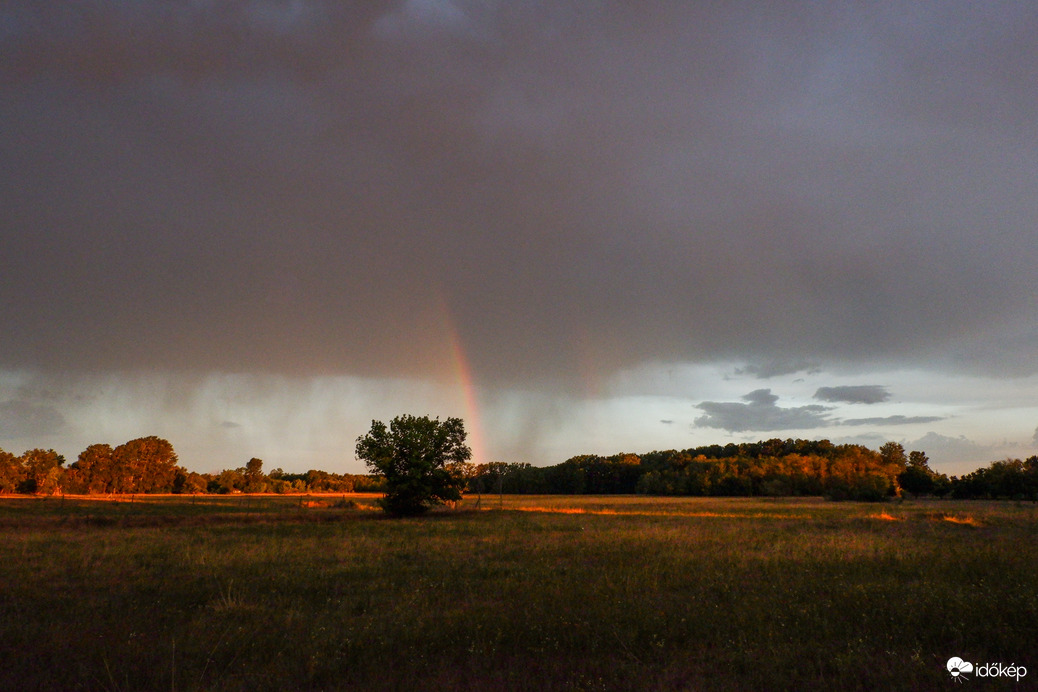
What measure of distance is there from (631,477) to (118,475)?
137932 millimetres

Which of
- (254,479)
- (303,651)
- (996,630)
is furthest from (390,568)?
(254,479)

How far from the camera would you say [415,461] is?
5250cm

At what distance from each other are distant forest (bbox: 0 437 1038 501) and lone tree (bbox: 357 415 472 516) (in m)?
46.6

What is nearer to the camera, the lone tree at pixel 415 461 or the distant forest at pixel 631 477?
the lone tree at pixel 415 461

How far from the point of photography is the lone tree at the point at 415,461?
5206cm

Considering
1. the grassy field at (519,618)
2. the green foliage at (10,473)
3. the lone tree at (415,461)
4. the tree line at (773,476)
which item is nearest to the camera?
the grassy field at (519,618)

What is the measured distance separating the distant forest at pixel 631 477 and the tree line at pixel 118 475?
227mm

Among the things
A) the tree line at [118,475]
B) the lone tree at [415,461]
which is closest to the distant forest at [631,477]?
the tree line at [118,475]

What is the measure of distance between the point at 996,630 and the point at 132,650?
15809 millimetres

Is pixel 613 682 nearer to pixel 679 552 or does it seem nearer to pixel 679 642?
pixel 679 642

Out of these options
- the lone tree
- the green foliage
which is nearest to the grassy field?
the lone tree

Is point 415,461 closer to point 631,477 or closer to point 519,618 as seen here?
point 519,618

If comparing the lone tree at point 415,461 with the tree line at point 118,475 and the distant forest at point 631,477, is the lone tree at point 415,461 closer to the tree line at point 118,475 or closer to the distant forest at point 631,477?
the distant forest at point 631,477

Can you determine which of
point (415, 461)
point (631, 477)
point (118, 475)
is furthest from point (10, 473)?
point (631, 477)
